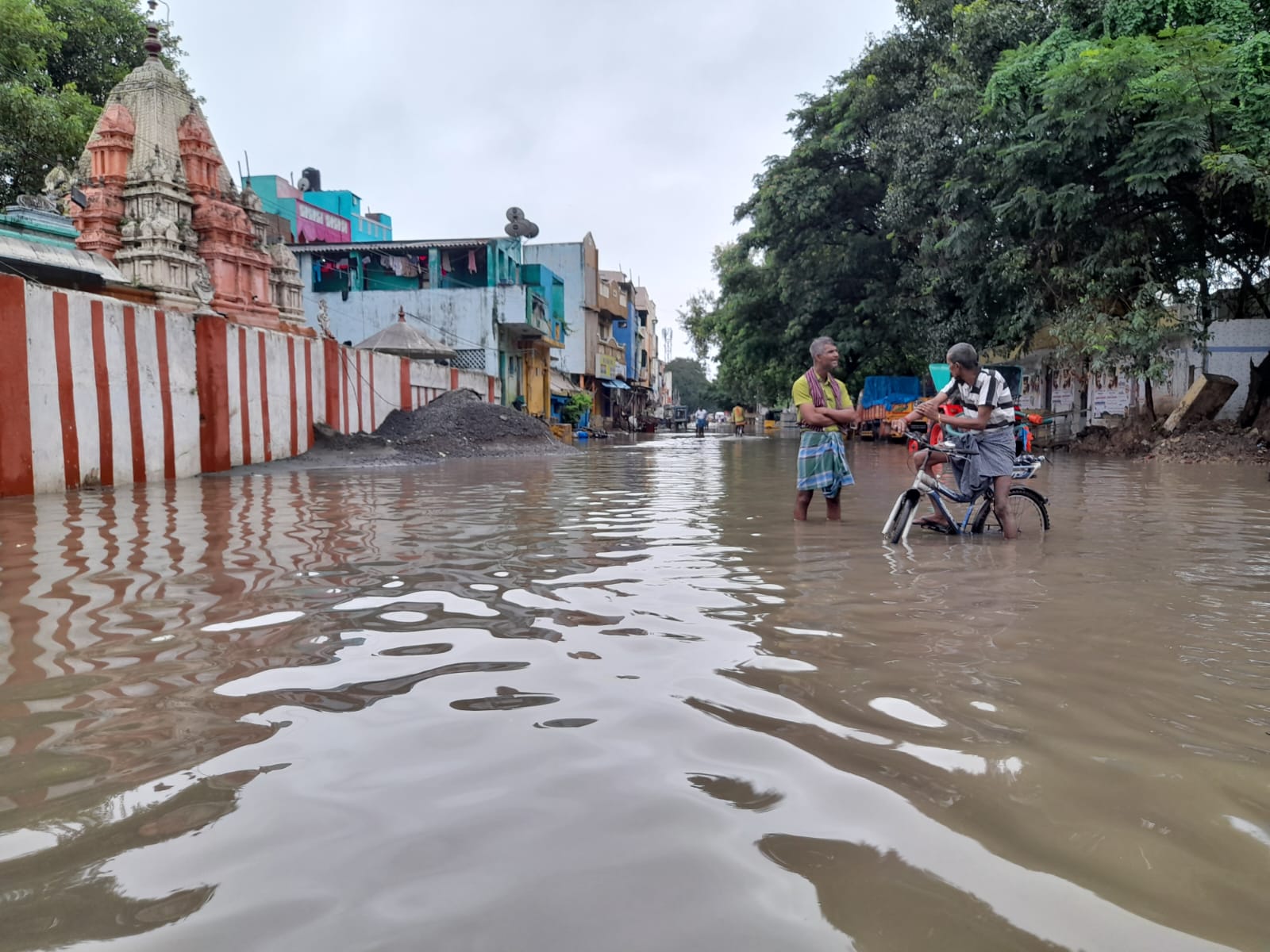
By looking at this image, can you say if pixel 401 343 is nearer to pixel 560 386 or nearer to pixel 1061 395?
pixel 560 386

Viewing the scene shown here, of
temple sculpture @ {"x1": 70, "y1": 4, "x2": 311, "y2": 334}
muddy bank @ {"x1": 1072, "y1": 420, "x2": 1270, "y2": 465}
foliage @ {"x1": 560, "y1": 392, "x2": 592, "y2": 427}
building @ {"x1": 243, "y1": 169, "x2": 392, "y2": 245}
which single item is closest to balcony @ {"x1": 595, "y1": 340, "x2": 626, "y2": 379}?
foliage @ {"x1": 560, "y1": 392, "x2": 592, "y2": 427}

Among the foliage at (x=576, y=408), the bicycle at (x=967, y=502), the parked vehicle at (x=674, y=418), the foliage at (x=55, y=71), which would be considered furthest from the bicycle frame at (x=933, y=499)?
the parked vehicle at (x=674, y=418)

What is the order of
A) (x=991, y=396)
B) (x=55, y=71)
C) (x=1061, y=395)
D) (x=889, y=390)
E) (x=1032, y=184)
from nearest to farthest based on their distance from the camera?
(x=991, y=396) → (x=1032, y=184) → (x=55, y=71) → (x=1061, y=395) → (x=889, y=390)

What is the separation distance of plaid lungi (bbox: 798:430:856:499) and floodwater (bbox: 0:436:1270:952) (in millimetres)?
1892

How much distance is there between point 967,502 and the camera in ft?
21.4

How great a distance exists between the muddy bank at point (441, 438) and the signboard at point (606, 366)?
25.4 meters

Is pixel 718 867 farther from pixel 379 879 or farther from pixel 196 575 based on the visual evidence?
pixel 196 575

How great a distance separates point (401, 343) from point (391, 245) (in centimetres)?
858

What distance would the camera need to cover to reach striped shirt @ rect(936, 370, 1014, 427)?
20.0 feet

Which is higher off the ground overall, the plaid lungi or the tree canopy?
the tree canopy

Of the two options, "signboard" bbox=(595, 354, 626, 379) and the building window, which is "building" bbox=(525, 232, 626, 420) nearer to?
"signboard" bbox=(595, 354, 626, 379)

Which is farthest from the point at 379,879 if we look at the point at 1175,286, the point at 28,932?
the point at 1175,286

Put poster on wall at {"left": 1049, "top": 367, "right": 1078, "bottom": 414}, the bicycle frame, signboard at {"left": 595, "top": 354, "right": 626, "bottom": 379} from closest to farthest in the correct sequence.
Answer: the bicycle frame, poster on wall at {"left": 1049, "top": 367, "right": 1078, "bottom": 414}, signboard at {"left": 595, "top": 354, "right": 626, "bottom": 379}

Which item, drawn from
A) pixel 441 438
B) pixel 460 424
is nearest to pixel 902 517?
pixel 441 438
